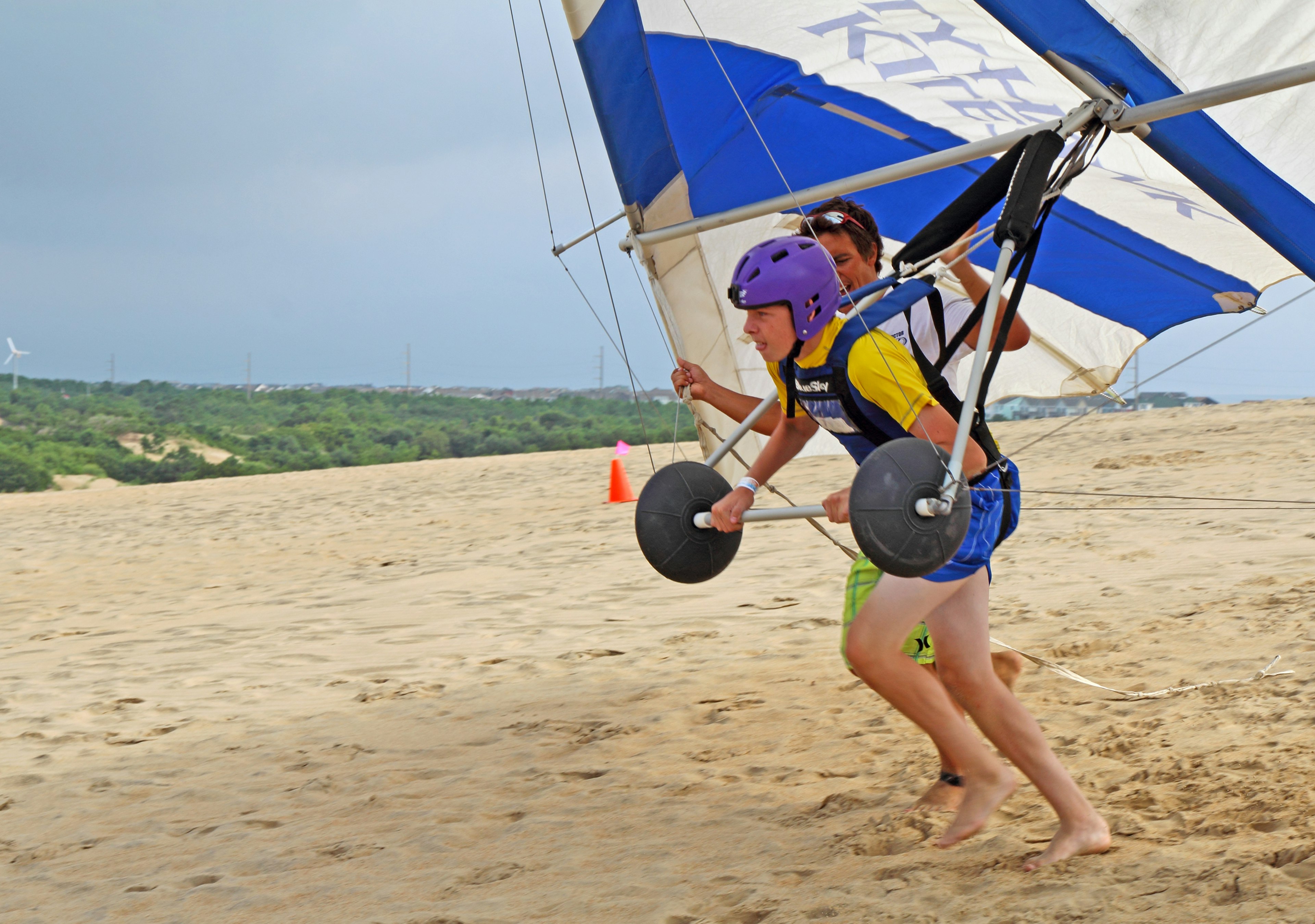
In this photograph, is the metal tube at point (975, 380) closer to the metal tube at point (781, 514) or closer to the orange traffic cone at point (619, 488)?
the metal tube at point (781, 514)

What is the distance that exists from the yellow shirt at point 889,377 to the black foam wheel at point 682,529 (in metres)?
0.67

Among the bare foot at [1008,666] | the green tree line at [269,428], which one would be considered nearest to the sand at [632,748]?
the bare foot at [1008,666]

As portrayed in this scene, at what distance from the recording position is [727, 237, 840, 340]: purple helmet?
2.70m

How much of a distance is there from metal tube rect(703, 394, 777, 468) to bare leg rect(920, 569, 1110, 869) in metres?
0.87

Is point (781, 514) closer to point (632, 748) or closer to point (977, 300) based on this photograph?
point (977, 300)

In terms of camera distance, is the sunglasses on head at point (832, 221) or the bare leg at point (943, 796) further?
the sunglasses on head at point (832, 221)

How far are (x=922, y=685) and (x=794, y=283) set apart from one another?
1.15m

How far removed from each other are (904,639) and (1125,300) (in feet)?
8.74

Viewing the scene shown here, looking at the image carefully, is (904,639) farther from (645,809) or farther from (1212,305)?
(1212,305)

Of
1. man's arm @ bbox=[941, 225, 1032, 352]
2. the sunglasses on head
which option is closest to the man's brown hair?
the sunglasses on head

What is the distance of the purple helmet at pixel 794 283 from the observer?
2697mm

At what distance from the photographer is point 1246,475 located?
34.6ft

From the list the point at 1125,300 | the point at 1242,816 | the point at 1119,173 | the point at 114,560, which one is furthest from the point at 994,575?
the point at 114,560

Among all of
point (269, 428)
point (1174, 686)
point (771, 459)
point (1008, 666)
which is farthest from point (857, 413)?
point (269, 428)
